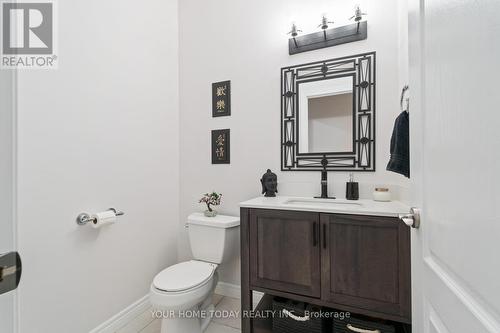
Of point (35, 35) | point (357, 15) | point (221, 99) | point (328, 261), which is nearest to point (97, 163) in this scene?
point (35, 35)

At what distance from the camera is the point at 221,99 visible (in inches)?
84.0

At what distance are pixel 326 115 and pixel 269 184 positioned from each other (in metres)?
0.70

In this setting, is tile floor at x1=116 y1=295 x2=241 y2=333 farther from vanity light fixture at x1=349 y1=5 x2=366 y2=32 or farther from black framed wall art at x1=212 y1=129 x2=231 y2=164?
vanity light fixture at x1=349 y1=5 x2=366 y2=32

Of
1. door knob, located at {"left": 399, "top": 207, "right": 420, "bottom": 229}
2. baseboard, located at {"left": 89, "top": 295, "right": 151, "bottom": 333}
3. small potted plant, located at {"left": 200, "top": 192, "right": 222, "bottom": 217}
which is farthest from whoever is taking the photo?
small potted plant, located at {"left": 200, "top": 192, "right": 222, "bottom": 217}

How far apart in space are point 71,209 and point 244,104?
1.47 meters

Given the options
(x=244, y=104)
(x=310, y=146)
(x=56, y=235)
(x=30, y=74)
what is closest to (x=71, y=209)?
(x=56, y=235)

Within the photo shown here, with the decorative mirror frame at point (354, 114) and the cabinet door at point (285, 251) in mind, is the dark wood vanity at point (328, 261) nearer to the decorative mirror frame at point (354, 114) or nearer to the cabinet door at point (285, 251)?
the cabinet door at point (285, 251)

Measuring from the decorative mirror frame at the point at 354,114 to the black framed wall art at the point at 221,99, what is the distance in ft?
1.66

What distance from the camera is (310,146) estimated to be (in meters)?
1.84

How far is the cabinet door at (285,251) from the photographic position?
1355mm

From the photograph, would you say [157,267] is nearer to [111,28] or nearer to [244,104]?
[244,104]

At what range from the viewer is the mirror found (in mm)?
1718

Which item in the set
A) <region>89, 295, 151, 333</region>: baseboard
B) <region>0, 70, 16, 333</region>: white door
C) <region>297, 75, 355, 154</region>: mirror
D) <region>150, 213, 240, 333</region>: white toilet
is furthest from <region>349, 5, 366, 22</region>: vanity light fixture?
<region>89, 295, 151, 333</region>: baseboard

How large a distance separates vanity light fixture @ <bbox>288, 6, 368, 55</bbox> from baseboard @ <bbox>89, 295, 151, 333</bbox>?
2339mm
